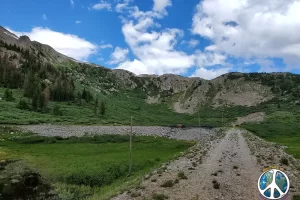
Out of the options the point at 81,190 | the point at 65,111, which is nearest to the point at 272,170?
the point at 81,190

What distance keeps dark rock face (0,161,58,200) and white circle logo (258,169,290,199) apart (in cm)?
2654

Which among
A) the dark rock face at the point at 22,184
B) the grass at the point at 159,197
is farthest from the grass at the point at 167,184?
the dark rock face at the point at 22,184

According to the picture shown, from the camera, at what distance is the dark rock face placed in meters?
34.6

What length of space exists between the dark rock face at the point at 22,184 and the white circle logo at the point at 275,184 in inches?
1045

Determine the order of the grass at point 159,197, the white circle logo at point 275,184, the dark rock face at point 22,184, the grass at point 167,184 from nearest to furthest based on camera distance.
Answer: the white circle logo at point 275,184
the grass at point 159,197
the grass at point 167,184
the dark rock face at point 22,184

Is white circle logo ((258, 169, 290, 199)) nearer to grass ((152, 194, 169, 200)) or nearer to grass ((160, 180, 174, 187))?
grass ((152, 194, 169, 200))

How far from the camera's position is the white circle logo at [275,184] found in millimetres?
11562

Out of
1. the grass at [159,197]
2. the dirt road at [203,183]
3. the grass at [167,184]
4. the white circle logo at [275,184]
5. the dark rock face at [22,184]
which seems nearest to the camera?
the white circle logo at [275,184]

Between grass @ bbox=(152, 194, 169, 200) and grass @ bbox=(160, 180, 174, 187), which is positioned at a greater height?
grass @ bbox=(160, 180, 174, 187)

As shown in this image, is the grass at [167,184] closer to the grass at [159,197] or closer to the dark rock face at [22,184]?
the grass at [159,197]

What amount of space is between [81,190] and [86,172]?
5885 millimetres

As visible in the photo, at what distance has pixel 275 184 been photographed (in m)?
11.7

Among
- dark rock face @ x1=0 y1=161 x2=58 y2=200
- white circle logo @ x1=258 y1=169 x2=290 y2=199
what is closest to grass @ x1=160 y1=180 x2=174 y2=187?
dark rock face @ x1=0 y1=161 x2=58 y2=200

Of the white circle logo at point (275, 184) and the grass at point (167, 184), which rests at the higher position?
the white circle logo at point (275, 184)
